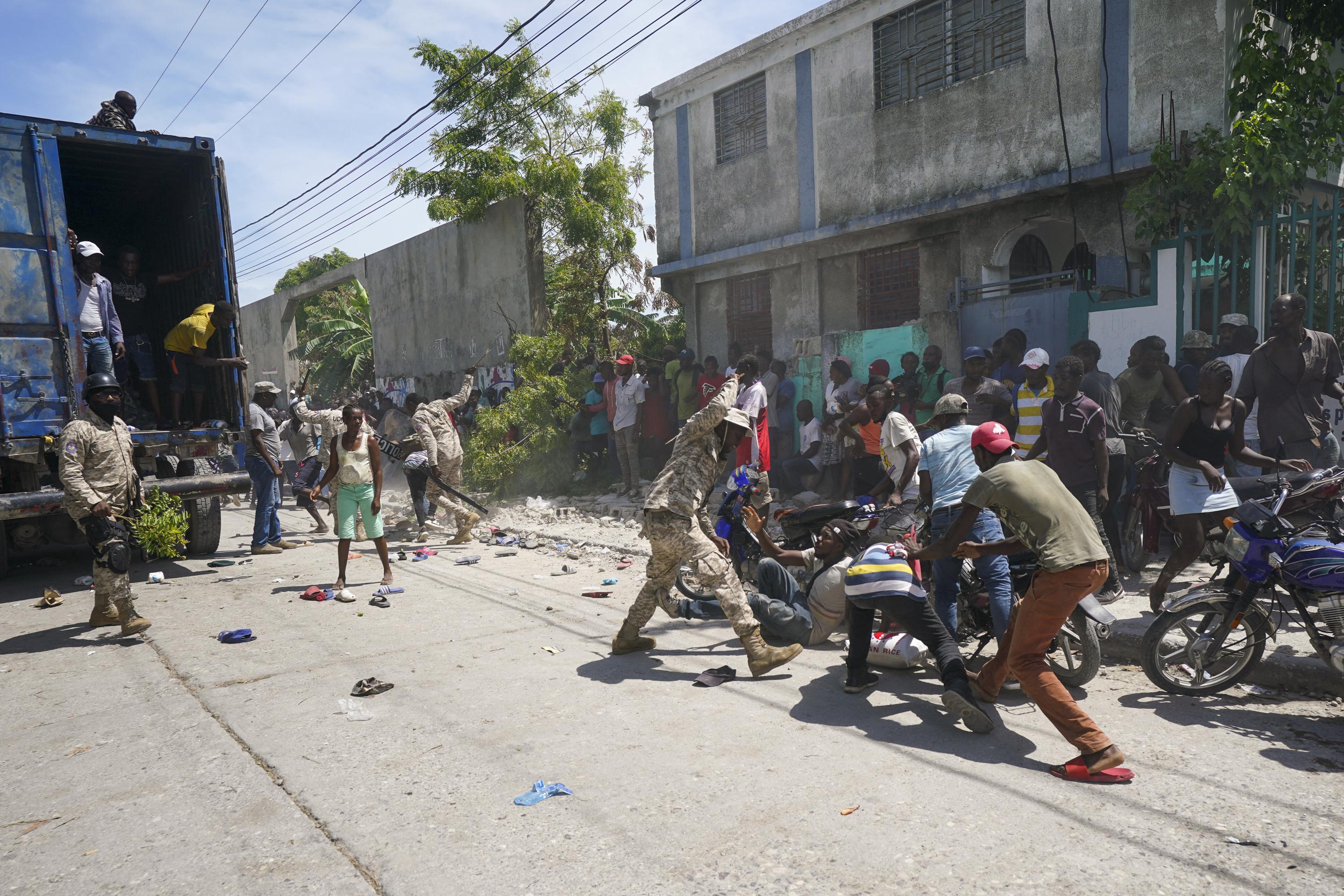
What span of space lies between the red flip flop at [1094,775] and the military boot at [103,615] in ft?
20.9

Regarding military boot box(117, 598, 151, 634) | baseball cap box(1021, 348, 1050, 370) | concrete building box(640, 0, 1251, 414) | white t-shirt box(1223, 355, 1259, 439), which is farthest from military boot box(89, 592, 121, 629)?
white t-shirt box(1223, 355, 1259, 439)

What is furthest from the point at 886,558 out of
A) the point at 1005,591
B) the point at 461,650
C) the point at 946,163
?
the point at 946,163

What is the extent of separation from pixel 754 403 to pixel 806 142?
637 cm

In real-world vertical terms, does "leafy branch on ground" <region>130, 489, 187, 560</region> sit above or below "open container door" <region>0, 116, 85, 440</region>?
below

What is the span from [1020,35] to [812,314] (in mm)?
4631

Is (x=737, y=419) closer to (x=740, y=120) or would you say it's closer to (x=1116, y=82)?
(x=1116, y=82)

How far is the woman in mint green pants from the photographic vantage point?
7.90 meters

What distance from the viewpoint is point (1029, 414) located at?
7375 millimetres

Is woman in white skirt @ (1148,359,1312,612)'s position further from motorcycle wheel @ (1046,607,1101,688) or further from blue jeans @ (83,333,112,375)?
blue jeans @ (83,333,112,375)

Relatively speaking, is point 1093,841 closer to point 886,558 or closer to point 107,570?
point 886,558

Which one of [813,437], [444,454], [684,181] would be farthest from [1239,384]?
[684,181]

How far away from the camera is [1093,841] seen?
10.2 feet

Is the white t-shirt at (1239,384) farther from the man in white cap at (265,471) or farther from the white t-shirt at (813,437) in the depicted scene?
the man in white cap at (265,471)

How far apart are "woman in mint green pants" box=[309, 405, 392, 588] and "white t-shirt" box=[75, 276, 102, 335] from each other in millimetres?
2368
